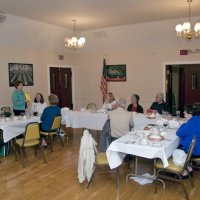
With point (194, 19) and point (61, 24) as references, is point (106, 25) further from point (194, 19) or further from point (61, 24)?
point (194, 19)

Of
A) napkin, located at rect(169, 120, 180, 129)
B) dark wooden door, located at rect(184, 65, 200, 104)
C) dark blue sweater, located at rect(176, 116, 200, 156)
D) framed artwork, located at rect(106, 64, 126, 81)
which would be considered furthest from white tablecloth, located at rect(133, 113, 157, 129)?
dark wooden door, located at rect(184, 65, 200, 104)

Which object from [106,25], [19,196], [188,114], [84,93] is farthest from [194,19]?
[19,196]

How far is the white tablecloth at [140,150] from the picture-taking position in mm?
3369

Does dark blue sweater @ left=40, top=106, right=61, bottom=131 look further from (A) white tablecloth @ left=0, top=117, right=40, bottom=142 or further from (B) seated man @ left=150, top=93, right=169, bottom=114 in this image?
(B) seated man @ left=150, top=93, right=169, bottom=114

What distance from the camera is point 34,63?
8.48 meters

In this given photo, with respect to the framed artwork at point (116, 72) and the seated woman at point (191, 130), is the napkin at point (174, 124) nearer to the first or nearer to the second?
the seated woman at point (191, 130)

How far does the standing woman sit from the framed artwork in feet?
11.3

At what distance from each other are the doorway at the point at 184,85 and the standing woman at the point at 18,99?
4.54 meters

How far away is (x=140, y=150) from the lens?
3.46 meters

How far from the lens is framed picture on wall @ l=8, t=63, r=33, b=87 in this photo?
7711 mm

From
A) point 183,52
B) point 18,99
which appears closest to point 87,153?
point 18,99

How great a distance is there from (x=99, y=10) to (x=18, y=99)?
10.4ft

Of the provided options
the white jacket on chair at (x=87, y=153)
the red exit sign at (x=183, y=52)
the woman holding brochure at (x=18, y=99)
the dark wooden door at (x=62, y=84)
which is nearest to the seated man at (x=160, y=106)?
the red exit sign at (x=183, y=52)

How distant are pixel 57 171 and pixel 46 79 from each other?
4889 millimetres
